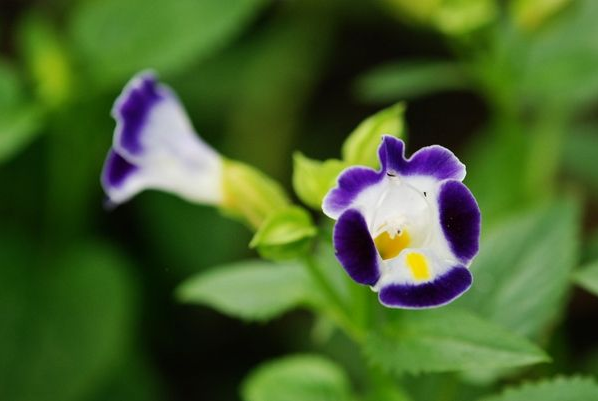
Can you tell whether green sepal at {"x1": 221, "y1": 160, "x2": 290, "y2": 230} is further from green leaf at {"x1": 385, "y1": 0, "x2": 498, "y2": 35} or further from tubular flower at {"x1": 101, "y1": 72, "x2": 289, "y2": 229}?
green leaf at {"x1": 385, "y1": 0, "x2": 498, "y2": 35}

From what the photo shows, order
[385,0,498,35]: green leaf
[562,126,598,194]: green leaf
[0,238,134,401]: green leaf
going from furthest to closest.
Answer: [562,126,598,194]: green leaf
[0,238,134,401]: green leaf
[385,0,498,35]: green leaf

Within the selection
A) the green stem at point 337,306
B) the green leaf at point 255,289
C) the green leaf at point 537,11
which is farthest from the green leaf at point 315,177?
the green leaf at point 537,11

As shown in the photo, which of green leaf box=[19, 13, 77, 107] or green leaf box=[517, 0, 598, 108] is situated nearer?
green leaf box=[517, 0, 598, 108]

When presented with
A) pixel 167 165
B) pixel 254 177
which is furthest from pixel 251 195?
pixel 167 165

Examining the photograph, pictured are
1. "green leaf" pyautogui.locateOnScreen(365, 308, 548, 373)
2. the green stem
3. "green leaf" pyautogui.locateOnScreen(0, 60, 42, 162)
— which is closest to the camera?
"green leaf" pyautogui.locateOnScreen(365, 308, 548, 373)

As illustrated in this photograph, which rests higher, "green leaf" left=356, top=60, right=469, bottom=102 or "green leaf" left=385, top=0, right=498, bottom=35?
"green leaf" left=356, top=60, right=469, bottom=102

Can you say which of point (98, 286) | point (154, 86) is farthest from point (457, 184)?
point (98, 286)

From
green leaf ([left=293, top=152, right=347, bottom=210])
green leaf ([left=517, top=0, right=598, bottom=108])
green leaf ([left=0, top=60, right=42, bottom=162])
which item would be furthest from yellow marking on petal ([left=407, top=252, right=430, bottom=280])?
green leaf ([left=0, top=60, right=42, bottom=162])
